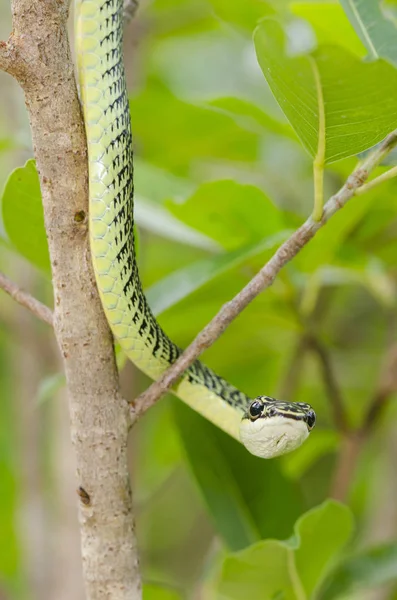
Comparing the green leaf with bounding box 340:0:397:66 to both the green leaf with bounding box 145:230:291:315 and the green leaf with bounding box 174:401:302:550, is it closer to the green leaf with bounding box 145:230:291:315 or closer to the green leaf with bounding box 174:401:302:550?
the green leaf with bounding box 145:230:291:315

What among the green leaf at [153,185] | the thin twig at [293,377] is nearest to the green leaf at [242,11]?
the green leaf at [153,185]

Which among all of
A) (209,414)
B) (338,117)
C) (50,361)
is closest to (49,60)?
(338,117)

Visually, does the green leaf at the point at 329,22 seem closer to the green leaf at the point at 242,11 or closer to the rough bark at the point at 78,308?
the green leaf at the point at 242,11

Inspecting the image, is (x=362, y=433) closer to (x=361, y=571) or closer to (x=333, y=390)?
(x=333, y=390)

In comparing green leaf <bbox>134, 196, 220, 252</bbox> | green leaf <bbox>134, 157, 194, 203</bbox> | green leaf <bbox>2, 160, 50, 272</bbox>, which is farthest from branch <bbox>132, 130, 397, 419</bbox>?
green leaf <bbox>134, 157, 194, 203</bbox>

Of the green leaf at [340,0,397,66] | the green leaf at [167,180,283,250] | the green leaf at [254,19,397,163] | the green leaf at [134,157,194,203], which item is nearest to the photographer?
the green leaf at [254,19,397,163]
